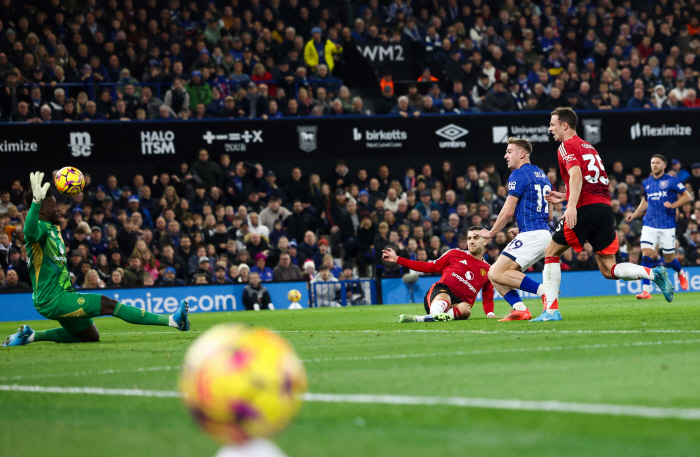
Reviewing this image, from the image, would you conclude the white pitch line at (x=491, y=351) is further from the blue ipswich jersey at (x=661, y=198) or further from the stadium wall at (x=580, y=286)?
the stadium wall at (x=580, y=286)

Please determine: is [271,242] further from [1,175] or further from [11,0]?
[11,0]

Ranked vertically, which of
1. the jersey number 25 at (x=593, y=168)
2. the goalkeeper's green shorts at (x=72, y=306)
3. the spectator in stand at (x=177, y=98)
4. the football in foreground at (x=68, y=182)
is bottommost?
the goalkeeper's green shorts at (x=72, y=306)

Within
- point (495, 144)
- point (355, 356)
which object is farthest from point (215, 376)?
point (495, 144)

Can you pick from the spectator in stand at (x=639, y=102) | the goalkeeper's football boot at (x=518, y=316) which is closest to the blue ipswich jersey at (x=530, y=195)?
the goalkeeper's football boot at (x=518, y=316)

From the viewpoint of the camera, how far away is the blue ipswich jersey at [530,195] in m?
11.2

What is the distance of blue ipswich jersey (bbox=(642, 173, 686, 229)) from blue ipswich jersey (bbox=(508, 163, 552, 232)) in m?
7.14

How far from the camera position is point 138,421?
4.88 metres

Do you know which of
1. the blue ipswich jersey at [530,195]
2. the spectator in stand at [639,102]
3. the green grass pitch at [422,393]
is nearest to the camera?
the green grass pitch at [422,393]

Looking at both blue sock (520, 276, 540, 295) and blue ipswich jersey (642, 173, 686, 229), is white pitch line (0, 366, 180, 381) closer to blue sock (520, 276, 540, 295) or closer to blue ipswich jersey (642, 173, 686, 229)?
blue sock (520, 276, 540, 295)

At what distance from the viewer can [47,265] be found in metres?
10.2

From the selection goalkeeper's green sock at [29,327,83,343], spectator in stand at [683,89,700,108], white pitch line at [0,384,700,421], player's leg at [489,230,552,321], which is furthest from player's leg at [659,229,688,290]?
white pitch line at [0,384,700,421]

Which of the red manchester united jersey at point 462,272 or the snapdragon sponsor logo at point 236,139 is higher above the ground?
the snapdragon sponsor logo at point 236,139

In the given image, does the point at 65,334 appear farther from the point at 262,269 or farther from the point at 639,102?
the point at 639,102

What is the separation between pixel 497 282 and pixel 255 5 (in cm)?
1742
